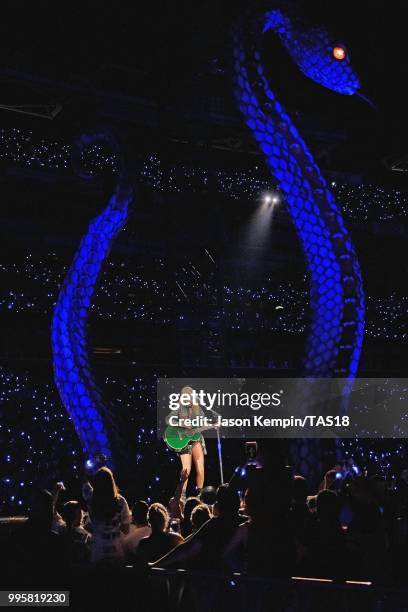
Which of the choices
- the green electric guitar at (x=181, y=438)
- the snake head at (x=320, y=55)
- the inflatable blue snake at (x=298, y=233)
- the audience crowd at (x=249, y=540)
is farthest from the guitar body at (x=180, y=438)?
the snake head at (x=320, y=55)

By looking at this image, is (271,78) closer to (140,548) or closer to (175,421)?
(175,421)

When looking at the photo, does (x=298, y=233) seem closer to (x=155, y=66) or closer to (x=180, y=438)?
(x=180, y=438)

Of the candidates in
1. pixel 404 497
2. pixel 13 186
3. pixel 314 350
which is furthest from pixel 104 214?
pixel 13 186

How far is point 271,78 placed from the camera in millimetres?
8445

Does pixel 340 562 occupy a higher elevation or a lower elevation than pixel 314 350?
lower

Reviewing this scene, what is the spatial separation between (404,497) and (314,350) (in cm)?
94

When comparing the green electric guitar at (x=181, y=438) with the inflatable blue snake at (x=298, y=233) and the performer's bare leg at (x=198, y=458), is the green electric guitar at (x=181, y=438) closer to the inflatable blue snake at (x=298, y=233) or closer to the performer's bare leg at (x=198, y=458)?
the performer's bare leg at (x=198, y=458)

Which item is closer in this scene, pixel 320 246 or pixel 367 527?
pixel 367 527

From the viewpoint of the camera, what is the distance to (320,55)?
448 centimetres

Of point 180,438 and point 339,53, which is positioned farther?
point 180,438

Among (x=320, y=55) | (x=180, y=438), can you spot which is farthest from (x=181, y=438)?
(x=320, y=55)

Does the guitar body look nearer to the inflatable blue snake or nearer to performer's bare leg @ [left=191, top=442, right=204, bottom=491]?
performer's bare leg @ [left=191, top=442, right=204, bottom=491]

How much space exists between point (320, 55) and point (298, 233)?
116 centimetres

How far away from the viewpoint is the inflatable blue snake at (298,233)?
162 inches
